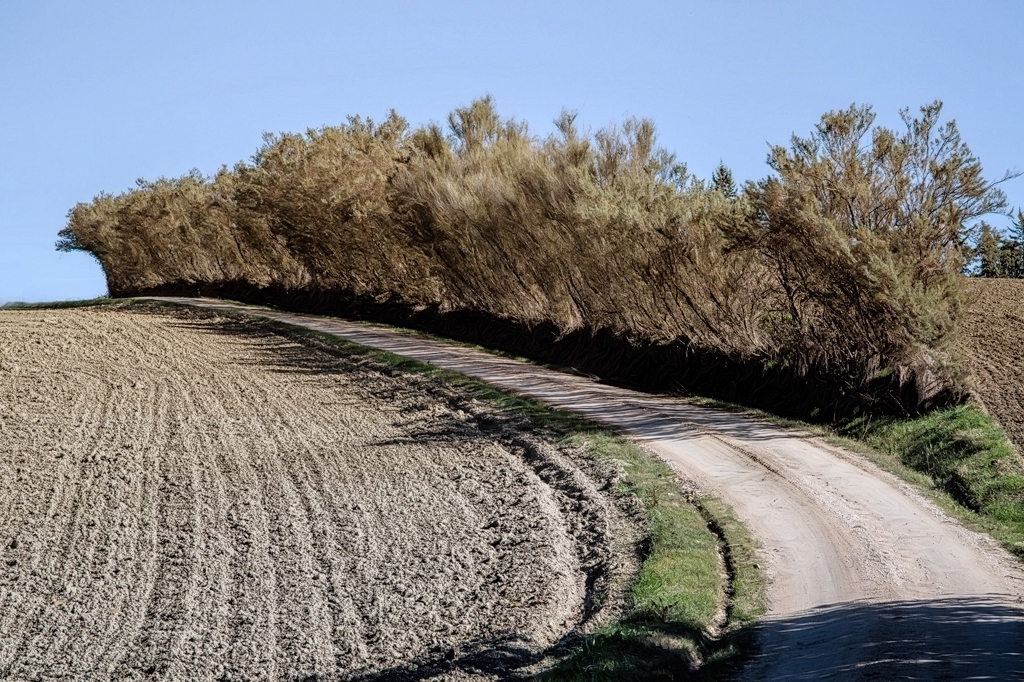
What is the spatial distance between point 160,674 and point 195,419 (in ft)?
32.0

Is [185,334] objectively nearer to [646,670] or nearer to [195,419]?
[195,419]

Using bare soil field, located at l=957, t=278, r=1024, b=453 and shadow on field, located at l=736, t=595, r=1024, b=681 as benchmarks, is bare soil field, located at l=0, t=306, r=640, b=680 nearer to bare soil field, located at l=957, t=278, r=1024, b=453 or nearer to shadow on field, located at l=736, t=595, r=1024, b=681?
shadow on field, located at l=736, t=595, r=1024, b=681

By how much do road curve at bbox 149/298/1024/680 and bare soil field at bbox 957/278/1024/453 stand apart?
2725 mm

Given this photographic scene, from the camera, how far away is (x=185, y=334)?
2773 cm

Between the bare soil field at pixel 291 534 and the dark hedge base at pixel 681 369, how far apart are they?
3575mm

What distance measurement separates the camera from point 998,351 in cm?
1833

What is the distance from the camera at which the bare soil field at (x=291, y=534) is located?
9133 mm

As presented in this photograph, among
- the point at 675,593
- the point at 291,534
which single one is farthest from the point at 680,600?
the point at 291,534

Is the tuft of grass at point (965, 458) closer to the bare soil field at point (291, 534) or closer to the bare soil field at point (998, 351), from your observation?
the bare soil field at point (998, 351)

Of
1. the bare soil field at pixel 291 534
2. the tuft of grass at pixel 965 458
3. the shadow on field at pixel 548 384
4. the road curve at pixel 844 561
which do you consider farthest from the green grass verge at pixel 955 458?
the bare soil field at pixel 291 534

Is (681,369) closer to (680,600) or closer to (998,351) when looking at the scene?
(998,351)

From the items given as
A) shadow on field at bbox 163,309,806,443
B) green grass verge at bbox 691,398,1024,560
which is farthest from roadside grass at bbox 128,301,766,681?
green grass verge at bbox 691,398,1024,560

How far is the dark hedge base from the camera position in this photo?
1608 cm

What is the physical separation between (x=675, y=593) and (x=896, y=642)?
1888 millimetres
